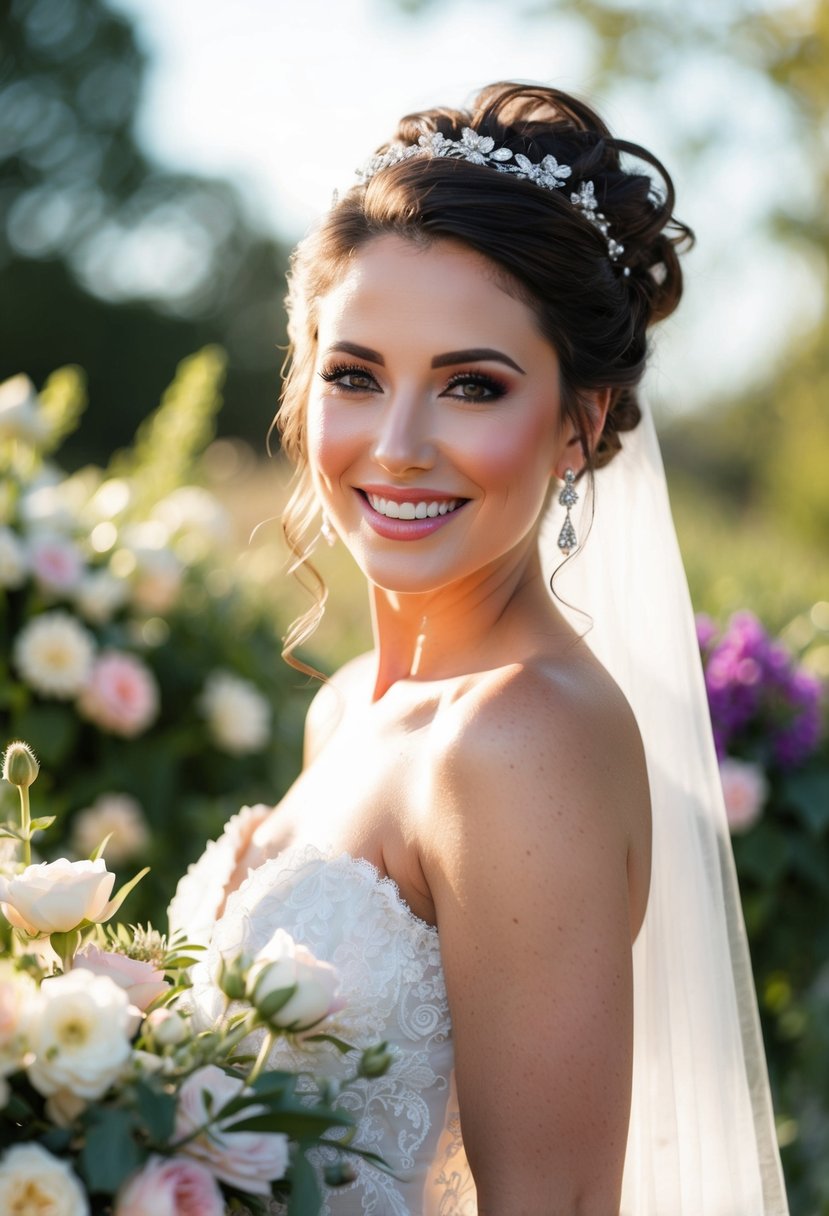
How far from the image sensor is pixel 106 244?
30.2m

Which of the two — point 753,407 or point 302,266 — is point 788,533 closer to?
point 753,407

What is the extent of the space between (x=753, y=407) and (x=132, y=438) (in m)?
13.0

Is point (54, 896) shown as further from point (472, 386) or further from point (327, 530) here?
point (327, 530)

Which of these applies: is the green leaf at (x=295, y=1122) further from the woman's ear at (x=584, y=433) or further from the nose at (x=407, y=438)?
the woman's ear at (x=584, y=433)

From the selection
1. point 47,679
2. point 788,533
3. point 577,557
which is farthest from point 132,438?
point 577,557

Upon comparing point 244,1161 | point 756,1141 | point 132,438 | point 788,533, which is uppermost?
point 244,1161

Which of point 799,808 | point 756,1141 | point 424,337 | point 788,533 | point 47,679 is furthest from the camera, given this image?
point 788,533

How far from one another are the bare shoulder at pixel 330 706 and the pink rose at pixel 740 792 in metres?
1.85

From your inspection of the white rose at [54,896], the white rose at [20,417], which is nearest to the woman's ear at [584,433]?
the white rose at [54,896]

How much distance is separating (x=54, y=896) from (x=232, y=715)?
304 centimetres

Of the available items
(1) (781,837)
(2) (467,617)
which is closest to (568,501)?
(2) (467,617)

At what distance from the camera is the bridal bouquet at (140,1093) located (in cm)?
136

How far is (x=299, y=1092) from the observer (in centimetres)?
192

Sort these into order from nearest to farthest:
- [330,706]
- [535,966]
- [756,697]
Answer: [535,966] < [330,706] < [756,697]
